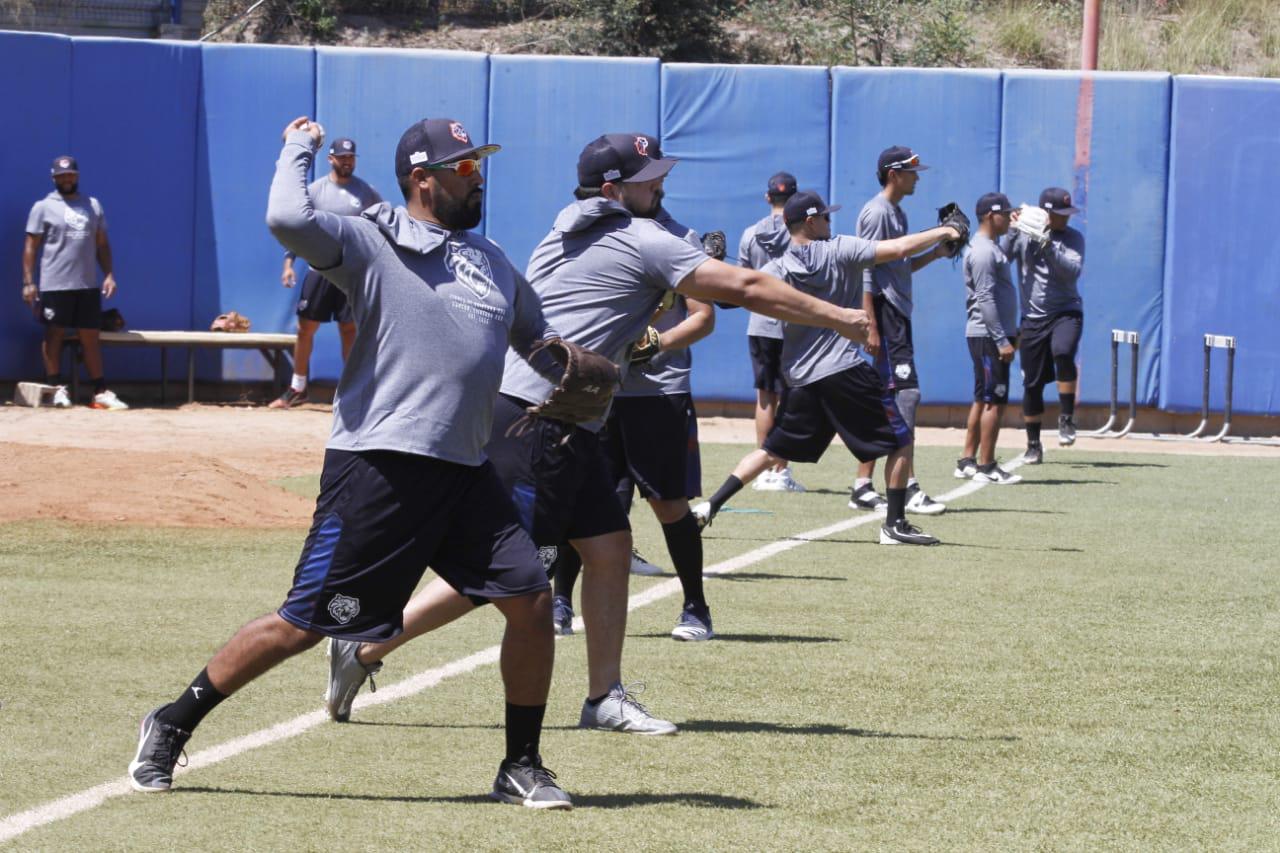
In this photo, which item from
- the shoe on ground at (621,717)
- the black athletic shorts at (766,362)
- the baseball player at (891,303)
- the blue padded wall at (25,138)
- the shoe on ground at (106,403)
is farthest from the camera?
the blue padded wall at (25,138)

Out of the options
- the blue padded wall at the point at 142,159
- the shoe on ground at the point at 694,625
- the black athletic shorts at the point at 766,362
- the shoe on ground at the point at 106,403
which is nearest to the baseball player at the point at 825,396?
the shoe on ground at the point at 694,625

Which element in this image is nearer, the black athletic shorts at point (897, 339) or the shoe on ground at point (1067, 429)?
the black athletic shorts at point (897, 339)

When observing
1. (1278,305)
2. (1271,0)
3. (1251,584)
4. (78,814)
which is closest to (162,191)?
(1278,305)

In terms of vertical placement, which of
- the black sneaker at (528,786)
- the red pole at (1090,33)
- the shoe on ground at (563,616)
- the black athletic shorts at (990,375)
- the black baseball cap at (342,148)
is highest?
the red pole at (1090,33)

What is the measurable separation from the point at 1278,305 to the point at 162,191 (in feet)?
39.2

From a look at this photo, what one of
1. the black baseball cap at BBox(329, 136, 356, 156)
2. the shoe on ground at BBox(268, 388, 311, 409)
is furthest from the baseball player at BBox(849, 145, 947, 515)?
the shoe on ground at BBox(268, 388, 311, 409)

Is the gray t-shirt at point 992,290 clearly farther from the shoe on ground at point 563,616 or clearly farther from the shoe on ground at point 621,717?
the shoe on ground at point 621,717

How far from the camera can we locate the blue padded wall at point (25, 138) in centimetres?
1911

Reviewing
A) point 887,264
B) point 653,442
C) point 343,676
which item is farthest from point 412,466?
point 887,264

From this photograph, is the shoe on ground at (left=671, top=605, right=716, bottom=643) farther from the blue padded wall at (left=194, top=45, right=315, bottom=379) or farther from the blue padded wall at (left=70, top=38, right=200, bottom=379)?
the blue padded wall at (left=70, top=38, right=200, bottom=379)

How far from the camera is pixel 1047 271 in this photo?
53.6 ft

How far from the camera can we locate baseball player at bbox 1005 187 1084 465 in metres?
16.2

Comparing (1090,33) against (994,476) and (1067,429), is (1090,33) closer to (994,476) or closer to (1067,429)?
(1067,429)

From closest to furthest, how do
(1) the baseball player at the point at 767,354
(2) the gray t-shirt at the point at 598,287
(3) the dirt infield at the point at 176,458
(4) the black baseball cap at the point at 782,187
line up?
(2) the gray t-shirt at the point at 598,287 < (3) the dirt infield at the point at 176,458 < (4) the black baseball cap at the point at 782,187 < (1) the baseball player at the point at 767,354
